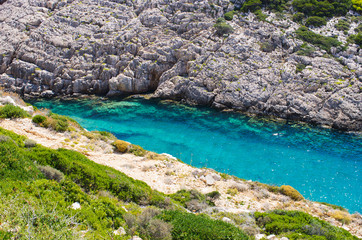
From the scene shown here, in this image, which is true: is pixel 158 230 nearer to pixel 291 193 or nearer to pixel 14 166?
pixel 14 166

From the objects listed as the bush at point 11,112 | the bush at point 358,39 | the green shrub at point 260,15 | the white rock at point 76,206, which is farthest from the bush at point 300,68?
the white rock at point 76,206

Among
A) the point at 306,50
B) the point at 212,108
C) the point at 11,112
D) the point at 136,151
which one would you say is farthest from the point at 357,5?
the point at 11,112

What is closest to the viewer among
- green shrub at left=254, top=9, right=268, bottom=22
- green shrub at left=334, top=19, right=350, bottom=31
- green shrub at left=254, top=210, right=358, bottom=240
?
green shrub at left=254, top=210, right=358, bottom=240

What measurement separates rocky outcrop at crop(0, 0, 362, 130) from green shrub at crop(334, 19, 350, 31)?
5.57 m

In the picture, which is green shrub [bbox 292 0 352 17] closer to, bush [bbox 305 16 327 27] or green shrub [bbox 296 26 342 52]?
bush [bbox 305 16 327 27]

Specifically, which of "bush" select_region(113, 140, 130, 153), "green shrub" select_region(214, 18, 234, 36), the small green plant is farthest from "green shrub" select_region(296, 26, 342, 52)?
"bush" select_region(113, 140, 130, 153)

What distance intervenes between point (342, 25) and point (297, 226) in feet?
132

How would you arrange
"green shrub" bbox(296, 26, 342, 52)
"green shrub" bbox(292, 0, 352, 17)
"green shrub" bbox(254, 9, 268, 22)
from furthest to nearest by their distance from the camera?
1. "green shrub" bbox(292, 0, 352, 17)
2. "green shrub" bbox(254, 9, 268, 22)
3. "green shrub" bbox(296, 26, 342, 52)

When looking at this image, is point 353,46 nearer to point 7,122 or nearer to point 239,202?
point 239,202

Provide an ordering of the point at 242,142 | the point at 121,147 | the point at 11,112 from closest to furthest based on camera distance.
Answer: the point at 11,112 → the point at 121,147 → the point at 242,142

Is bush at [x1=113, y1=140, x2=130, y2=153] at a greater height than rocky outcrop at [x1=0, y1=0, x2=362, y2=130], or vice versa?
rocky outcrop at [x1=0, y1=0, x2=362, y2=130]

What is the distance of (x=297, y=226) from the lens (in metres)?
8.65

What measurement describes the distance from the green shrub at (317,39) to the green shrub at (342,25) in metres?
3.84

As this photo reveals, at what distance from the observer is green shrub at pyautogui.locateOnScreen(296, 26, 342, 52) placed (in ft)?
113
